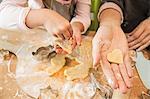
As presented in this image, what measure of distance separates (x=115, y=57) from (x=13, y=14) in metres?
0.37

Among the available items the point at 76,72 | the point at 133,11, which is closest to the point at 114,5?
the point at 133,11

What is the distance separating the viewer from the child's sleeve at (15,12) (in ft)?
2.93

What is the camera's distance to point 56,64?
782 mm

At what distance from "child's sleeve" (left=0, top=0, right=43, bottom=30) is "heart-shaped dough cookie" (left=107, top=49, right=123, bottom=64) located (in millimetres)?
307

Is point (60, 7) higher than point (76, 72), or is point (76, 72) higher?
point (60, 7)

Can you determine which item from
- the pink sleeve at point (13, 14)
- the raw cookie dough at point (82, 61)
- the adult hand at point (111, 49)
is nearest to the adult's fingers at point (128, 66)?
the adult hand at point (111, 49)

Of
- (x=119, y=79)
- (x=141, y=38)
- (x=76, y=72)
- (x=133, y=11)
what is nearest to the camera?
(x=119, y=79)

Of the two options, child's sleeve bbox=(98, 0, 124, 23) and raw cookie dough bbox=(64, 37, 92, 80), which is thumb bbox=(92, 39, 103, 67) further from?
child's sleeve bbox=(98, 0, 124, 23)

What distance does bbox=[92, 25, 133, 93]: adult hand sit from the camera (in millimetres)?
650

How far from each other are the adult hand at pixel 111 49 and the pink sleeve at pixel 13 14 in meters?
0.25

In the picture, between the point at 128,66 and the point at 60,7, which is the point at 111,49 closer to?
the point at 128,66

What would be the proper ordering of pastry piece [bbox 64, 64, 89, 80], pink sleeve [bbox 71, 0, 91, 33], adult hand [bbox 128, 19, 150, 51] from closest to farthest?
1. pastry piece [bbox 64, 64, 89, 80]
2. adult hand [bbox 128, 19, 150, 51]
3. pink sleeve [bbox 71, 0, 91, 33]

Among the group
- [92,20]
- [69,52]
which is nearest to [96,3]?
[92,20]

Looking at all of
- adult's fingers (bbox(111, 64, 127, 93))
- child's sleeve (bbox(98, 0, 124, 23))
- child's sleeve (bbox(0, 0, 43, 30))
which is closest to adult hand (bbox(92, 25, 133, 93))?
adult's fingers (bbox(111, 64, 127, 93))
